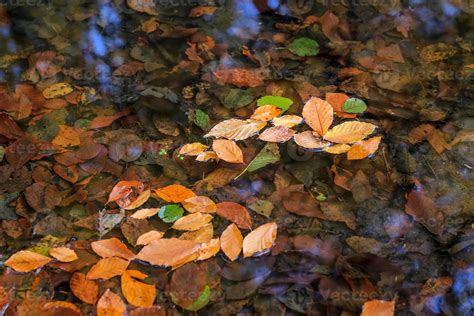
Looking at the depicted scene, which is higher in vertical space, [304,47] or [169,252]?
[304,47]

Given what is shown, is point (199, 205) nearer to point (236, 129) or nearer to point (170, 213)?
point (170, 213)

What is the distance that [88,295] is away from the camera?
83.1 inches

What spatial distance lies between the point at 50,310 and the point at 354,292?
1.27 metres

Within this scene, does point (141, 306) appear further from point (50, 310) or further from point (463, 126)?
point (463, 126)

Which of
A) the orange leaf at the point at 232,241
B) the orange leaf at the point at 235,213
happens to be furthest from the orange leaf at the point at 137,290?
the orange leaf at the point at 235,213

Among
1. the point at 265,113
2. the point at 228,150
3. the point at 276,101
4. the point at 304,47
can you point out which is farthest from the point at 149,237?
the point at 304,47

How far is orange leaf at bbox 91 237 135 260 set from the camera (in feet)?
7.32

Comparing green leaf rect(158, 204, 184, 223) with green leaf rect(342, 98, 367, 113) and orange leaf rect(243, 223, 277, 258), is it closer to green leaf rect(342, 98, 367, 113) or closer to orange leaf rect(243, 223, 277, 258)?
orange leaf rect(243, 223, 277, 258)

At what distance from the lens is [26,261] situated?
221 centimetres

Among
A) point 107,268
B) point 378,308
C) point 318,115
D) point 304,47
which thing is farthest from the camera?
point 304,47

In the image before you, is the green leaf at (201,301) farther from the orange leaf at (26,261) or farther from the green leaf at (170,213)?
the orange leaf at (26,261)

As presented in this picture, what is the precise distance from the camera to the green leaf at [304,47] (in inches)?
128

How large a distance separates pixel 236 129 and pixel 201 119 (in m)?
0.22

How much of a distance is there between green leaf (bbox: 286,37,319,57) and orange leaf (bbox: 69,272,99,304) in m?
1.93
